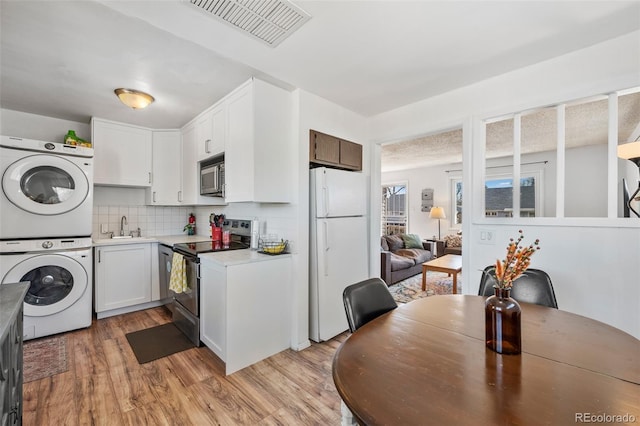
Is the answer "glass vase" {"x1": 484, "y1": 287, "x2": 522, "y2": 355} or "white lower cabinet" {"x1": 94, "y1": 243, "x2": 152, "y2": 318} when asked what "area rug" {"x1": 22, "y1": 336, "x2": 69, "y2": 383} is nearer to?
"white lower cabinet" {"x1": 94, "y1": 243, "x2": 152, "y2": 318}

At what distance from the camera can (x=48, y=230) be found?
8.84 feet

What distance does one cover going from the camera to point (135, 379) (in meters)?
2.05

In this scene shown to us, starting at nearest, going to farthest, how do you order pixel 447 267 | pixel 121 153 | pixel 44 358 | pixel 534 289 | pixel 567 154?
pixel 534 289, pixel 44 358, pixel 121 153, pixel 447 267, pixel 567 154

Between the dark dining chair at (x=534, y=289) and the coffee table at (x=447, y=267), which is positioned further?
the coffee table at (x=447, y=267)

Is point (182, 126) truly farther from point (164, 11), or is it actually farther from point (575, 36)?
point (575, 36)

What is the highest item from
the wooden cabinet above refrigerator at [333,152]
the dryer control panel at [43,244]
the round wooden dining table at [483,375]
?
the wooden cabinet above refrigerator at [333,152]

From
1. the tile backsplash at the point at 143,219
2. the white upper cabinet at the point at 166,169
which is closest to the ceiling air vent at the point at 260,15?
the white upper cabinet at the point at 166,169

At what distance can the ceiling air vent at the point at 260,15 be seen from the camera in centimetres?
147

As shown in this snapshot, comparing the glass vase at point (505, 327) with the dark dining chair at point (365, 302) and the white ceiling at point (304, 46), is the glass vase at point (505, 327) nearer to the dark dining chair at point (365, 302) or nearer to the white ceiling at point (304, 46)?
the dark dining chair at point (365, 302)

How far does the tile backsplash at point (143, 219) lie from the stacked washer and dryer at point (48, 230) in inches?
30.5

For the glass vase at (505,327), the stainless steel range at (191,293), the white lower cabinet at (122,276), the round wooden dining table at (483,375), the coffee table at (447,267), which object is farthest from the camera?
the coffee table at (447,267)

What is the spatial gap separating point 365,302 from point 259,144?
5.16ft

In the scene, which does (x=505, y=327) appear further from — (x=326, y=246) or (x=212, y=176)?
(x=212, y=176)

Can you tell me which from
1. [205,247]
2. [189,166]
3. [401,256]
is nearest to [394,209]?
[401,256]
